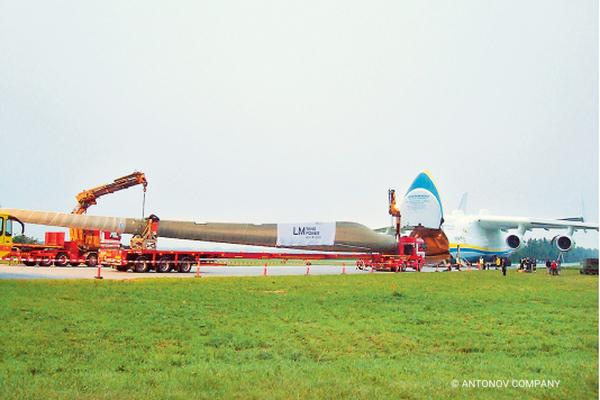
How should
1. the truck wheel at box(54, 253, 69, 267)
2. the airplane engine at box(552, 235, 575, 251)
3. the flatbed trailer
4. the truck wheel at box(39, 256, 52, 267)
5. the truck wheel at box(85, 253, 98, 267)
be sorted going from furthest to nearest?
the airplane engine at box(552, 235, 575, 251) < the truck wheel at box(85, 253, 98, 267) < the truck wheel at box(54, 253, 69, 267) < the truck wheel at box(39, 256, 52, 267) < the flatbed trailer

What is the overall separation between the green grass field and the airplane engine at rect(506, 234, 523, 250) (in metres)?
34.9

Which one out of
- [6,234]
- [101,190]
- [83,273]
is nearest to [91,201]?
[101,190]

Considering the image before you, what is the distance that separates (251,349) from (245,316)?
10.3 feet

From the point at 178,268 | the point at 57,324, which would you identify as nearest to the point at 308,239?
the point at 178,268

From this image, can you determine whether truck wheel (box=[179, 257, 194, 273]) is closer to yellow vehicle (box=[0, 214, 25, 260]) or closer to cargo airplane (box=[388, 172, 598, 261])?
yellow vehicle (box=[0, 214, 25, 260])

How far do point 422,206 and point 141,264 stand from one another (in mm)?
16629

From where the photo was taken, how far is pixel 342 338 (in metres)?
9.19

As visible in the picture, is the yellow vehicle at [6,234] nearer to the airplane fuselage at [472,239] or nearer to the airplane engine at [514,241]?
the airplane fuselage at [472,239]

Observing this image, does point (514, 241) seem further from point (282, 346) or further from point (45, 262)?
point (282, 346)

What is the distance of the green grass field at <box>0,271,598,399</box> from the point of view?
6238mm

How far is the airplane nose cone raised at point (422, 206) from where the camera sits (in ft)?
114

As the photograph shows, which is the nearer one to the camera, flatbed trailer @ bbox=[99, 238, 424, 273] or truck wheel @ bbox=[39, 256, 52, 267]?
flatbed trailer @ bbox=[99, 238, 424, 273]

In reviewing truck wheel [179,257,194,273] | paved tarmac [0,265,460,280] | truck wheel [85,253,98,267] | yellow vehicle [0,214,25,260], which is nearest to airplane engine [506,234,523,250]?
paved tarmac [0,265,460,280]

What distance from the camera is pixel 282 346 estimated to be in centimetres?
855
